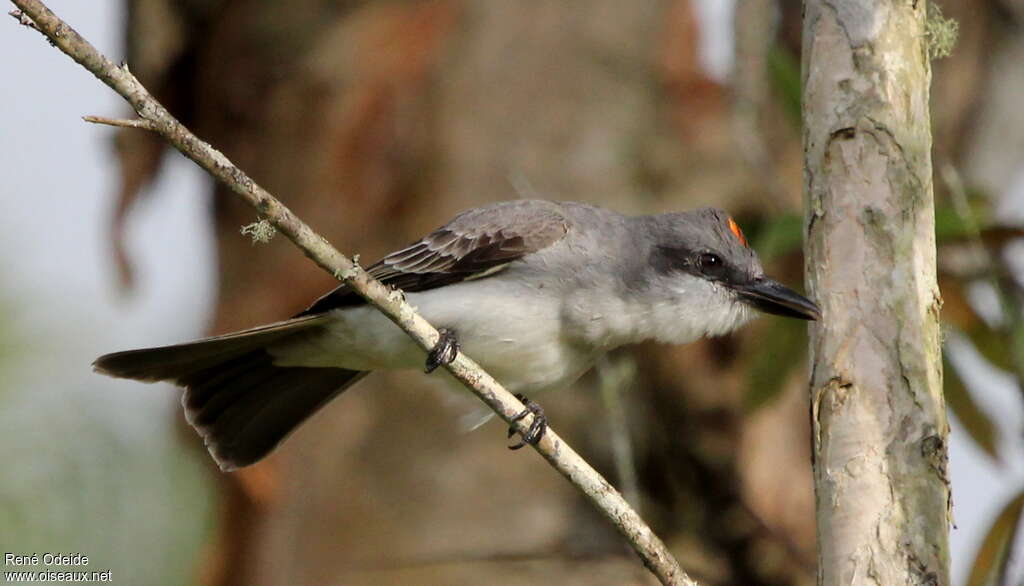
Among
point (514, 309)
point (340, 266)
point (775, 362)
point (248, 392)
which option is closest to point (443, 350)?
point (514, 309)

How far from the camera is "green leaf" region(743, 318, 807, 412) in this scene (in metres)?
5.59

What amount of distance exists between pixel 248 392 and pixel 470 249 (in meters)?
1.14

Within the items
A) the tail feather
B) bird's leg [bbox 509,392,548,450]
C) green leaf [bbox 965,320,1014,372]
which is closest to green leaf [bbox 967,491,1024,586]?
green leaf [bbox 965,320,1014,372]

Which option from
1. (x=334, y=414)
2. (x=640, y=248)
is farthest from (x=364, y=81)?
(x=640, y=248)

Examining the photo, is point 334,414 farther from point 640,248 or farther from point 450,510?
Result: point 640,248

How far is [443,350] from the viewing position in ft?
12.1

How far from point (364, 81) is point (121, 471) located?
125 inches

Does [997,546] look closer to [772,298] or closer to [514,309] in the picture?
[772,298]

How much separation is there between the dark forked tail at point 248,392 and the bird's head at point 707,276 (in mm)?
1320

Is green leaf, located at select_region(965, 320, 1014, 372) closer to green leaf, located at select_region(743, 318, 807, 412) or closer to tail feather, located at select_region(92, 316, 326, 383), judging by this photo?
green leaf, located at select_region(743, 318, 807, 412)

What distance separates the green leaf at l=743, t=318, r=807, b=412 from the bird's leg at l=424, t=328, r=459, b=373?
201cm

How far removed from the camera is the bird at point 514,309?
4.28 meters

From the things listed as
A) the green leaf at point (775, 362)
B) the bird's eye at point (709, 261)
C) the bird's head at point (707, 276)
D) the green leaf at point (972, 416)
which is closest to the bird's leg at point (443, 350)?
the bird's head at point (707, 276)

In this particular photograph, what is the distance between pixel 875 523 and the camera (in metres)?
2.81
